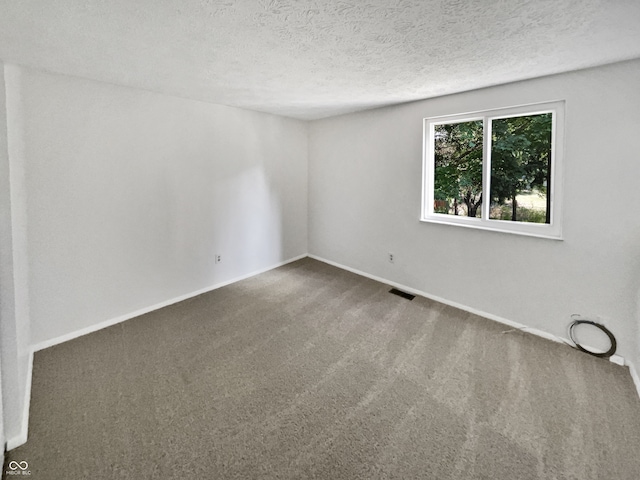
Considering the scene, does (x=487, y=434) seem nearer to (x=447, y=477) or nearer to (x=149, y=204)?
(x=447, y=477)

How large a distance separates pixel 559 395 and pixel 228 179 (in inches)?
145

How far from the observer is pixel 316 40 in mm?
1781

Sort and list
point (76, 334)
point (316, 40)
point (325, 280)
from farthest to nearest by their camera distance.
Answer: point (325, 280) < point (76, 334) < point (316, 40)

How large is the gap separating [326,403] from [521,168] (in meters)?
2.65

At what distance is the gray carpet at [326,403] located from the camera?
1.48 meters

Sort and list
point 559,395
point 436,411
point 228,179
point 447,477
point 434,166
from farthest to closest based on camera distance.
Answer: point 228,179 < point 434,166 < point 559,395 < point 436,411 < point 447,477

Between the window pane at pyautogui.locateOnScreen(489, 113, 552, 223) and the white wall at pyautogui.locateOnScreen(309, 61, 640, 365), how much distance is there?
23 cm

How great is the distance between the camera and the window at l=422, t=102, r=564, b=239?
259 centimetres

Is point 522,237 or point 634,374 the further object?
point 522,237

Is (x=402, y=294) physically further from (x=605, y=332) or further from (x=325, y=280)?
(x=605, y=332)

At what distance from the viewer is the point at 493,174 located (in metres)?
2.96

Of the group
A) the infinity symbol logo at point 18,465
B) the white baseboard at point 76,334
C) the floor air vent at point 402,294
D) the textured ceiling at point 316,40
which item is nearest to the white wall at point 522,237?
the floor air vent at point 402,294

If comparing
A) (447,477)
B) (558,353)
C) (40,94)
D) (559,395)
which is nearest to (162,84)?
(40,94)

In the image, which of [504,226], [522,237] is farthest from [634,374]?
[504,226]
